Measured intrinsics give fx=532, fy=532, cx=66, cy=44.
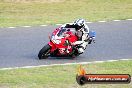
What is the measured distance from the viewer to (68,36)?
48.7ft

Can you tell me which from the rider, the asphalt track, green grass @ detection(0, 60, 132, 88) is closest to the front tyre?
the asphalt track

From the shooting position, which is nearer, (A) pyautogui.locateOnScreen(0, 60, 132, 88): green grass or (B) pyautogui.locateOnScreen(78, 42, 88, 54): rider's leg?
(A) pyautogui.locateOnScreen(0, 60, 132, 88): green grass

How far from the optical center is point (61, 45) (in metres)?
14.8

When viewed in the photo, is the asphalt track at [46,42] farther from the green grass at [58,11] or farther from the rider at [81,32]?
the green grass at [58,11]

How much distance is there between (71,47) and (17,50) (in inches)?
83.1

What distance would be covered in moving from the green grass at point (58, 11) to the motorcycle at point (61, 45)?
5.72m

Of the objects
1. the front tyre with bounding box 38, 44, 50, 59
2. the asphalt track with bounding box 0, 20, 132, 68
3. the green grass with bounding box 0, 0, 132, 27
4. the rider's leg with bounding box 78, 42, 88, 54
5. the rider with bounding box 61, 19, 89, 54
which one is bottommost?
the green grass with bounding box 0, 0, 132, 27

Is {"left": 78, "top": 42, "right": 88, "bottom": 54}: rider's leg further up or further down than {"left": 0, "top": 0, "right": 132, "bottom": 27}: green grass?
further up

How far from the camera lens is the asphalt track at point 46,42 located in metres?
15.0

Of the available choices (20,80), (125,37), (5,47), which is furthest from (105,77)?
(125,37)

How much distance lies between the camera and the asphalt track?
15.0 metres

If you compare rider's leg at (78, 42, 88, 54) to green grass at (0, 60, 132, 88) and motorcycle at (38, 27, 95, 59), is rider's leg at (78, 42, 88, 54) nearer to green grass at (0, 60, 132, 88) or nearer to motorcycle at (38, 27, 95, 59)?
motorcycle at (38, 27, 95, 59)

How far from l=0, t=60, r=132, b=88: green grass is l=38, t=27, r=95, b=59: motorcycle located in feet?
3.47

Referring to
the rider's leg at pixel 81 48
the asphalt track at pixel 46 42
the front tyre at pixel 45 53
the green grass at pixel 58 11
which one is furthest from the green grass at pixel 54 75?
the green grass at pixel 58 11
